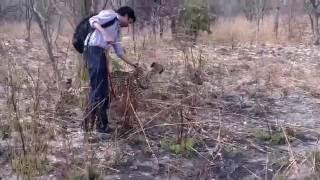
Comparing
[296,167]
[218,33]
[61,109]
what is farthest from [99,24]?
[218,33]

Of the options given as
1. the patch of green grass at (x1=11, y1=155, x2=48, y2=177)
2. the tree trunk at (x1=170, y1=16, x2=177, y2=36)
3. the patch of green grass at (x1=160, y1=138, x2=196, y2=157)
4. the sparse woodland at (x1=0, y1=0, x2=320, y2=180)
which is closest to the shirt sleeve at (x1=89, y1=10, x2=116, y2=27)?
the sparse woodland at (x1=0, y1=0, x2=320, y2=180)

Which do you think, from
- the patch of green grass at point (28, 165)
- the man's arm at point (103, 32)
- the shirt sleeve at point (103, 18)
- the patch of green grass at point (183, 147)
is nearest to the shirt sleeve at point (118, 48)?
the man's arm at point (103, 32)

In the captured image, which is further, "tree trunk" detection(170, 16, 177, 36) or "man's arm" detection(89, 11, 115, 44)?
"tree trunk" detection(170, 16, 177, 36)

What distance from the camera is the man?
5137 millimetres

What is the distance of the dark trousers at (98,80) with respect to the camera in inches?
203

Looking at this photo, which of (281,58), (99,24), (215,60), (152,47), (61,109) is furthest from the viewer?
(281,58)

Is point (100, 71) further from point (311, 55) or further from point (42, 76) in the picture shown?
point (311, 55)

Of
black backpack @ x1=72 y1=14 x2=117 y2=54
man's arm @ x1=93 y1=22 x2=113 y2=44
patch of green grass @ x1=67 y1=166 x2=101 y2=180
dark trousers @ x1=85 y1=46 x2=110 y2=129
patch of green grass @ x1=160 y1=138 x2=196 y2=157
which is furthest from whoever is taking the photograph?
black backpack @ x1=72 y1=14 x2=117 y2=54

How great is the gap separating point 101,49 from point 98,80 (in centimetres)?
28

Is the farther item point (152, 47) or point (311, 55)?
point (311, 55)

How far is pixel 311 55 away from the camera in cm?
1130

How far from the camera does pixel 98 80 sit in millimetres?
5180

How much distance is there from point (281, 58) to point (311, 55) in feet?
3.03

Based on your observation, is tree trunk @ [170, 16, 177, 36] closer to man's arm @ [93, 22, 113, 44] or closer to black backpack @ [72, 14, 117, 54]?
black backpack @ [72, 14, 117, 54]
